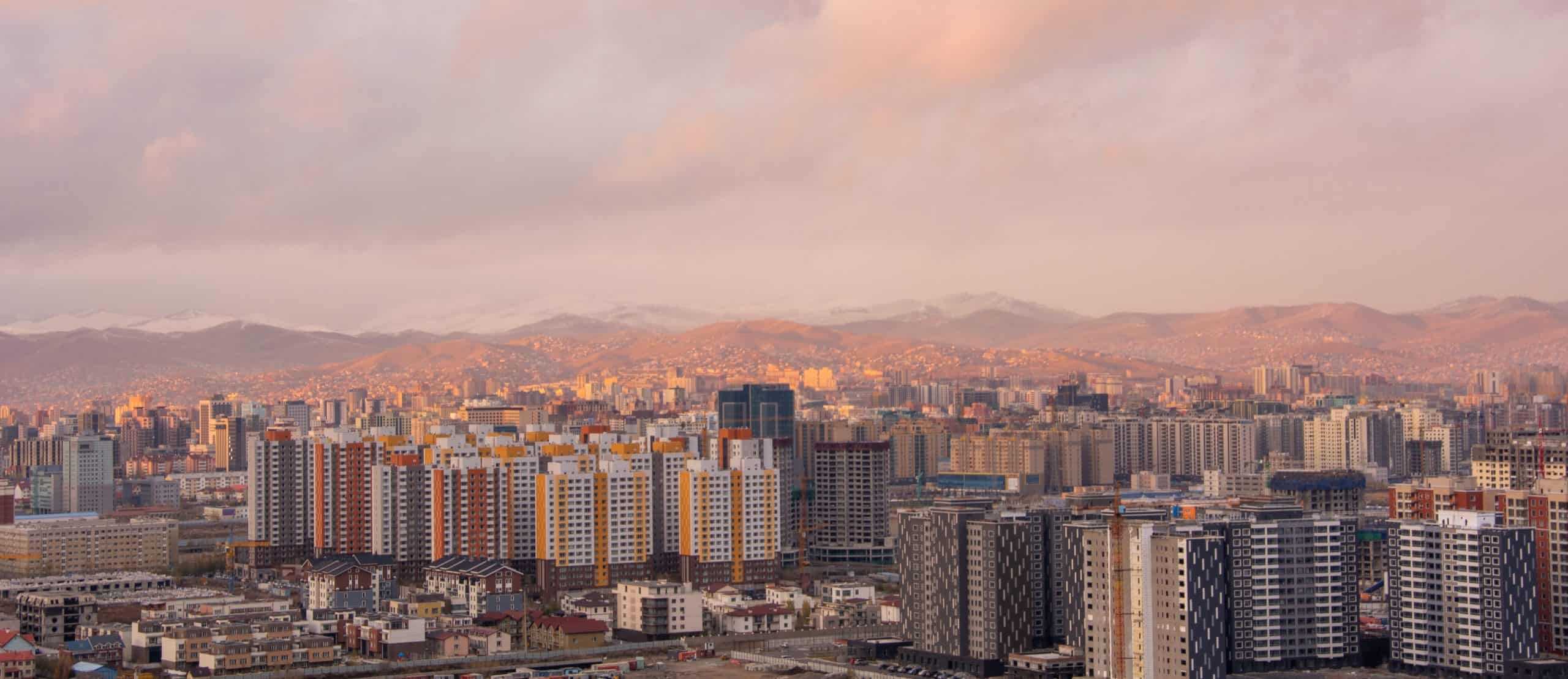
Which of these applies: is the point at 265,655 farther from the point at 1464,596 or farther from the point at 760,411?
the point at 760,411

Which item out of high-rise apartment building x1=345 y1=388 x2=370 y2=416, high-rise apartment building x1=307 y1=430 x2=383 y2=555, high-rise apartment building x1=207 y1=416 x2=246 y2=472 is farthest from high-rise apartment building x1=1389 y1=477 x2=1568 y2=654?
high-rise apartment building x1=345 y1=388 x2=370 y2=416

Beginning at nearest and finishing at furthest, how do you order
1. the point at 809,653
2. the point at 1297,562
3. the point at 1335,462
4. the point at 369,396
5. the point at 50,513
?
1. the point at 1297,562
2. the point at 809,653
3. the point at 50,513
4. the point at 1335,462
5. the point at 369,396

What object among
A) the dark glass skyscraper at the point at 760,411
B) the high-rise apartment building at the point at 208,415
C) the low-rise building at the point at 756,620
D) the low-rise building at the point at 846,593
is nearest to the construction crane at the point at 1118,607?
the low-rise building at the point at 756,620

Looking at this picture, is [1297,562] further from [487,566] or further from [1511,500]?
[487,566]

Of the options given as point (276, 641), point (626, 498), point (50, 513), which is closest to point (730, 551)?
point (626, 498)

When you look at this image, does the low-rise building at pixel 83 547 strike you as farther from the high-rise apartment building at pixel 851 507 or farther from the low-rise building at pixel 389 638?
the low-rise building at pixel 389 638

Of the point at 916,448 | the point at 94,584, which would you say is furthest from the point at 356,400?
the point at 94,584

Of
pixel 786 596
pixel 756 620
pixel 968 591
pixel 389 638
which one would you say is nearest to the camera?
pixel 968 591
